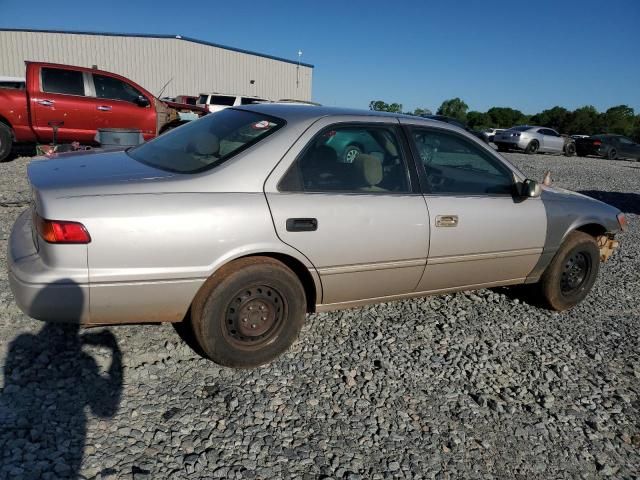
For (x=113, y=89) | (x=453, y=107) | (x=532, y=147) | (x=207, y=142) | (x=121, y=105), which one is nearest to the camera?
(x=207, y=142)

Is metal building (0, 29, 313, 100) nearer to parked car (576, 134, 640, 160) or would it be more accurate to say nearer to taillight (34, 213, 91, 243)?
parked car (576, 134, 640, 160)

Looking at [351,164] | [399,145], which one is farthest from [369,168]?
[399,145]

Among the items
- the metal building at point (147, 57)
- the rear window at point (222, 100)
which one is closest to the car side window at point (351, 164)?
the rear window at point (222, 100)

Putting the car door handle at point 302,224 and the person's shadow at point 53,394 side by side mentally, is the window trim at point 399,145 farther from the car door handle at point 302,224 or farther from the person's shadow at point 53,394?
the person's shadow at point 53,394

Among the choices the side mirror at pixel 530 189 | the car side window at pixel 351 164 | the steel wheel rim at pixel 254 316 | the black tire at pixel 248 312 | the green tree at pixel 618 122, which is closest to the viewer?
the black tire at pixel 248 312

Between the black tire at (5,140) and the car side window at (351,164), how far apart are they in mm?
8060

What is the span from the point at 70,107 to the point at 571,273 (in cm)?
873

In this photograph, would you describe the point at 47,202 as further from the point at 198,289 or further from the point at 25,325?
the point at 25,325

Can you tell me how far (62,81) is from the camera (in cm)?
909

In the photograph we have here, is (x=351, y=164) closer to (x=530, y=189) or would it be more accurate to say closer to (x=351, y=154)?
(x=351, y=154)

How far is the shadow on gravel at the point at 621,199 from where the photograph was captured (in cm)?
983

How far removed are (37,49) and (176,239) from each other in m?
34.5

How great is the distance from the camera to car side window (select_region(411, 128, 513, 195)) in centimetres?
344

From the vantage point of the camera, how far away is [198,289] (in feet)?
8.66
